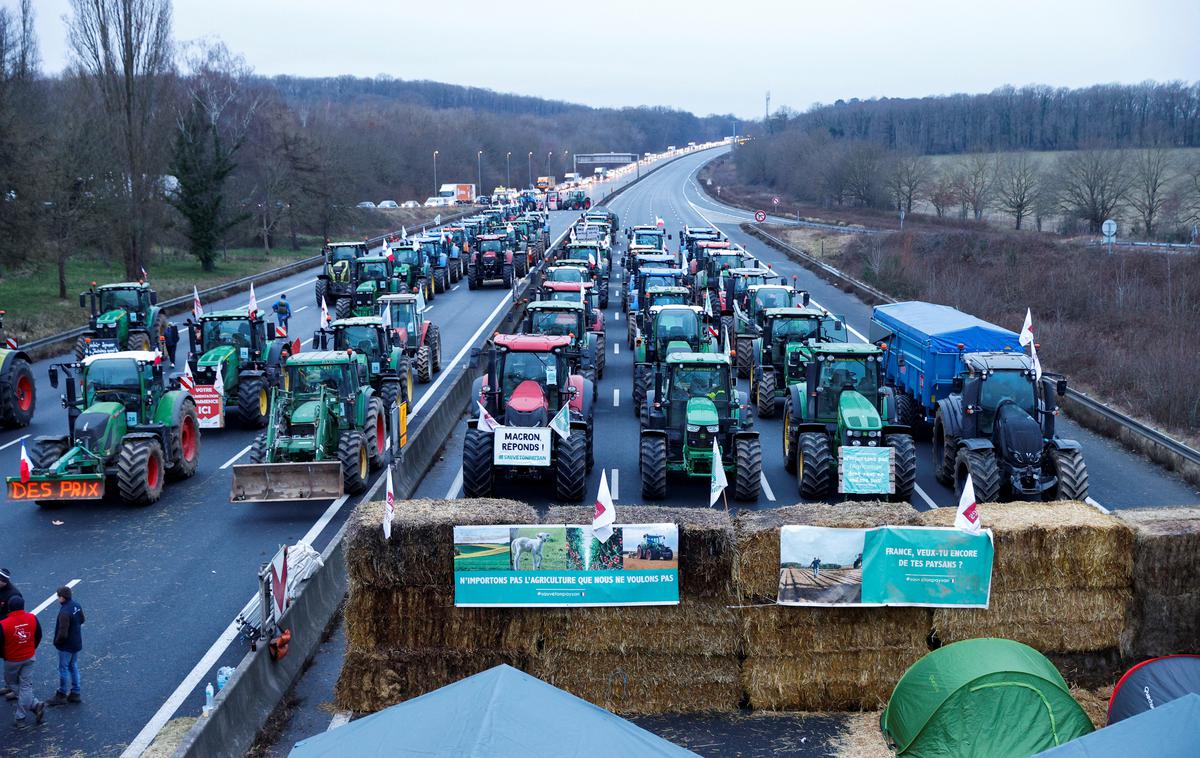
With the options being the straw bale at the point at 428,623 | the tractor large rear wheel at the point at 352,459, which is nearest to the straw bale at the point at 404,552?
the straw bale at the point at 428,623

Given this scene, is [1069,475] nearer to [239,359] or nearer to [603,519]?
[603,519]

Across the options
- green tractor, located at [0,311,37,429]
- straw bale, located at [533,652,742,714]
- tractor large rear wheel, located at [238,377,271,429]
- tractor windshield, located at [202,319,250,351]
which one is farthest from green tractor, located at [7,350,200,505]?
straw bale, located at [533,652,742,714]

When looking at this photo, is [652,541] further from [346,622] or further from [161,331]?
[161,331]

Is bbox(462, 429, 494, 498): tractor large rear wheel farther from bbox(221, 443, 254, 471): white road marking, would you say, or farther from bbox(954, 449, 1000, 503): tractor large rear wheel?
bbox(954, 449, 1000, 503): tractor large rear wheel

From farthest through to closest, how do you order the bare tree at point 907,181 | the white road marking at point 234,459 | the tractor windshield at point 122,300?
the bare tree at point 907,181 → the tractor windshield at point 122,300 → the white road marking at point 234,459

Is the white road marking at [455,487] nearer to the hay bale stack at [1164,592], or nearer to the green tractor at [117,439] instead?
the green tractor at [117,439]

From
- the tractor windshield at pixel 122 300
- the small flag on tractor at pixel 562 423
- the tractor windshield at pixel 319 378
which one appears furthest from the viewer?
the tractor windshield at pixel 122 300
